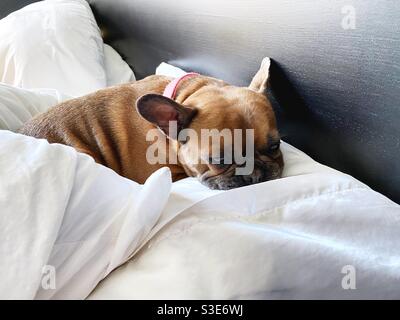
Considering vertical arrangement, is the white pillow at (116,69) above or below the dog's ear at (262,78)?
below

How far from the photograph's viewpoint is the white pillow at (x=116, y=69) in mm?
1805

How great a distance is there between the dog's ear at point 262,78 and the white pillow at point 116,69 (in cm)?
90

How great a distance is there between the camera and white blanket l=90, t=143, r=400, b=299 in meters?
0.54

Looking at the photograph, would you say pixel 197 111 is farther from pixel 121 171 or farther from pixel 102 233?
pixel 102 233

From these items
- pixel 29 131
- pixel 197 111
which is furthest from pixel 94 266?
pixel 29 131

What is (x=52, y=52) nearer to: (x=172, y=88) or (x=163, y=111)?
(x=172, y=88)

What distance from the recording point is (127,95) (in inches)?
45.1

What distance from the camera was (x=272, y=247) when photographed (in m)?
0.56

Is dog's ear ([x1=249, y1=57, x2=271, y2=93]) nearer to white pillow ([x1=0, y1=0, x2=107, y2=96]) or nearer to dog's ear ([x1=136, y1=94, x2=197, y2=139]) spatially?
dog's ear ([x1=136, y1=94, x2=197, y2=139])

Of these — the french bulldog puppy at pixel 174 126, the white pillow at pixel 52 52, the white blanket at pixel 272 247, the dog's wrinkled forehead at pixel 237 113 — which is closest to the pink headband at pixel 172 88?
the french bulldog puppy at pixel 174 126

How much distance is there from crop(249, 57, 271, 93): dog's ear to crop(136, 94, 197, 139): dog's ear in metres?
0.17

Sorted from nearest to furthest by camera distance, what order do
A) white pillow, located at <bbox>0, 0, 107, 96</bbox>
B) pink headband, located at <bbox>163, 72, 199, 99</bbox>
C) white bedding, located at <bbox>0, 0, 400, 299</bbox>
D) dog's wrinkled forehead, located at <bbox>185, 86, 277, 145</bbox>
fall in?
white bedding, located at <bbox>0, 0, 400, 299</bbox>, dog's wrinkled forehead, located at <bbox>185, 86, 277, 145</bbox>, pink headband, located at <bbox>163, 72, 199, 99</bbox>, white pillow, located at <bbox>0, 0, 107, 96</bbox>

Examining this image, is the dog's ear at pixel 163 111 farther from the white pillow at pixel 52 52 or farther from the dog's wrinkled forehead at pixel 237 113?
the white pillow at pixel 52 52

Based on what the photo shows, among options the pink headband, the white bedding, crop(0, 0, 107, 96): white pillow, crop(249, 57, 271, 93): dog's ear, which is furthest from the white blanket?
crop(0, 0, 107, 96): white pillow
